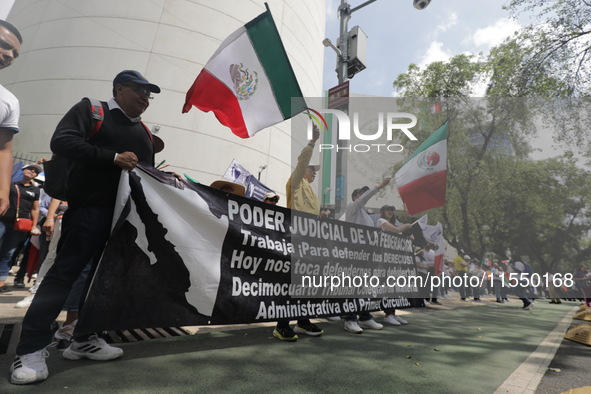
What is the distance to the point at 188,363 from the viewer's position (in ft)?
7.73

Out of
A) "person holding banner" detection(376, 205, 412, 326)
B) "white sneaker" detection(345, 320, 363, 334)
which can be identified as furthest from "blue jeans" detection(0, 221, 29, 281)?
"person holding banner" detection(376, 205, 412, 326)

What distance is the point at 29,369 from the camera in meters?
1.80

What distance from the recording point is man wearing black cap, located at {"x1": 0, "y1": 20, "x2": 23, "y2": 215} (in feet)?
7.61

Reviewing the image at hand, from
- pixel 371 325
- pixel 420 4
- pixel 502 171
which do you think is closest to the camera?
pixel 371 325

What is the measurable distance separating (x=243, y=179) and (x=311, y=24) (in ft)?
66.9

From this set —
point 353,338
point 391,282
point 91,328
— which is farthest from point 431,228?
point 91,328

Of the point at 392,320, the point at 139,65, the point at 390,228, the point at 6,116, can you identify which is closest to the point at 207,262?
the point at 6,116

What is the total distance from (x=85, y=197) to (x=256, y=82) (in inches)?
102

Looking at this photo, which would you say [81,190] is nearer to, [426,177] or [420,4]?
[426,177]

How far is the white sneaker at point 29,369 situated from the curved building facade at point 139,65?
14.2 meters

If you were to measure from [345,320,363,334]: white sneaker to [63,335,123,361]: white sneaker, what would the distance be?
8.81ft

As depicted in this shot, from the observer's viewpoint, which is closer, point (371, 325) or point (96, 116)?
point (96, 116)

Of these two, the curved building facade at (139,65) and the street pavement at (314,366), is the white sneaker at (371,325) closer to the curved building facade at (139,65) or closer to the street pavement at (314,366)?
the street pavement at (314,366)

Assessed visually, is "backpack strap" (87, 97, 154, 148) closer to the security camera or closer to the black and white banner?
the black and white banner
